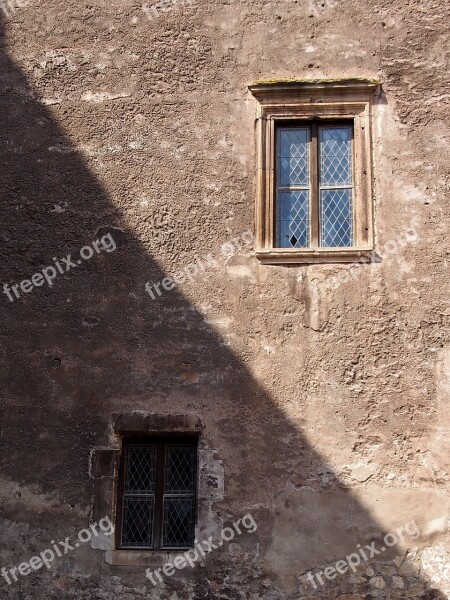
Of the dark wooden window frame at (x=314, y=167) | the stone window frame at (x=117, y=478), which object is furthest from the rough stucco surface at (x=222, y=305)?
the dark wooden window frame at (x=314, y=167)

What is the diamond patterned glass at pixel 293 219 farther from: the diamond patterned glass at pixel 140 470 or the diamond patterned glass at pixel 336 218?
the diamond patterned glass at pixel 140 470

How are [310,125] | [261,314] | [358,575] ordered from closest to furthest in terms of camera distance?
[358,575]
[261,314]
[310,125]

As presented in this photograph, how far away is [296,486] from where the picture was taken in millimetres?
7188

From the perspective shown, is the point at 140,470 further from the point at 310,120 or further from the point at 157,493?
the point at 310,120

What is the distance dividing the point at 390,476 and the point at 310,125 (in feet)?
10.3

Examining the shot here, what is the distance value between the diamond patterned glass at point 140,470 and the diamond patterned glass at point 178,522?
0.70ft

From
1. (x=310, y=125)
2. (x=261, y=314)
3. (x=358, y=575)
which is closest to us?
(x=358, y=575)


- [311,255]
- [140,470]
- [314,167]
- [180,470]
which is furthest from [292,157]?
[140,470]

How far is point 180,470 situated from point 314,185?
107 inches

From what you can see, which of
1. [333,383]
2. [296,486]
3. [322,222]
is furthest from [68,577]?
[322,222]

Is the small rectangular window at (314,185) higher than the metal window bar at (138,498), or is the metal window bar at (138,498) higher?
the small rectangular window at (314,185)

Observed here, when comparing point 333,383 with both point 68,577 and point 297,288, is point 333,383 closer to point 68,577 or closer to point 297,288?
point 297,288

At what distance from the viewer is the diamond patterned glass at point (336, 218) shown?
7.75 metres

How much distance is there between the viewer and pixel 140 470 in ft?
24.6
